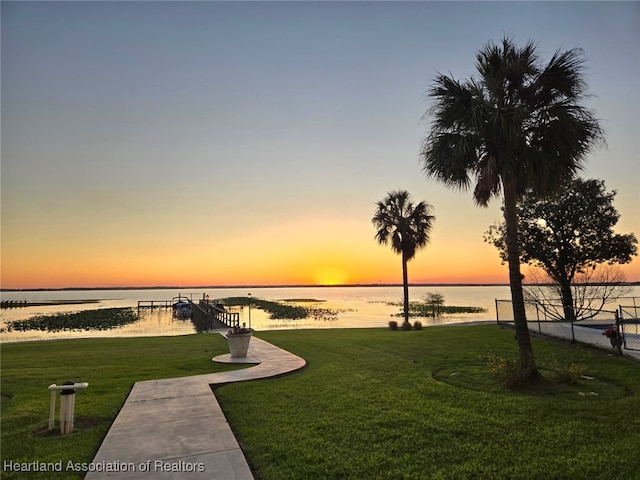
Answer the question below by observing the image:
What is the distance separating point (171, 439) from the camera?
513 centimetres

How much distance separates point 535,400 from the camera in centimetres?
697

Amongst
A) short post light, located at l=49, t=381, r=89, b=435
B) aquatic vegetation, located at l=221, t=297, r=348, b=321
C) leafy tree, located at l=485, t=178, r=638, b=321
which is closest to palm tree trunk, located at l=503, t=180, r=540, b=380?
short post light, located at l=49, t=381, r=89, b=435

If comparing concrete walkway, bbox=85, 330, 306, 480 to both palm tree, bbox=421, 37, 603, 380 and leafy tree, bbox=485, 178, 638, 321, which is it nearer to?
palm tree, bbox=421, 37, 603, 380

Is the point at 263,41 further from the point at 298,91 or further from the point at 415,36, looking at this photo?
the point at 415,36

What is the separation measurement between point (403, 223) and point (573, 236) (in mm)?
9981

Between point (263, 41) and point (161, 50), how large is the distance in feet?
12.0

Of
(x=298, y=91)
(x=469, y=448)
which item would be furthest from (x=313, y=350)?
(x=298, y=91)

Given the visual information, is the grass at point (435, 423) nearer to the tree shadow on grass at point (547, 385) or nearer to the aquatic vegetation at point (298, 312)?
the tree shadow on grass at point (547, 385)

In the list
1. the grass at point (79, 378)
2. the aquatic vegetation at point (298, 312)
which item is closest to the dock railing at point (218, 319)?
the aquatic vegetation at point (298, 312)

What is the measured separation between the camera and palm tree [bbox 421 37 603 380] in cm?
864

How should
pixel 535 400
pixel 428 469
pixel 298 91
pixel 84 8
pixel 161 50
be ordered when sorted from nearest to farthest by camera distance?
pixel 428 469 < pixel 535 400 < pixel 84 8 < pixel 161 50 < pixel 298 91

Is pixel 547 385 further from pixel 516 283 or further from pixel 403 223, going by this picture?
pixel 403 223

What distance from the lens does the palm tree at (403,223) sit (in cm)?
2530

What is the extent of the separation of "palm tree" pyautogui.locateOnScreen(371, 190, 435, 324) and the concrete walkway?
18.8 m
